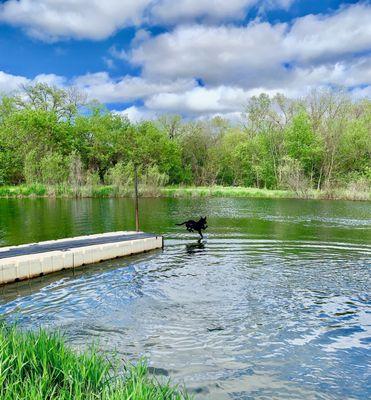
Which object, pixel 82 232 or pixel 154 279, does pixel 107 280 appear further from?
pixel 82 232

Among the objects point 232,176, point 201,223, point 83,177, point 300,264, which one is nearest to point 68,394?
point 300,264

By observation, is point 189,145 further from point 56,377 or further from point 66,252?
point 56,377

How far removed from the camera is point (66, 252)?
15.2m

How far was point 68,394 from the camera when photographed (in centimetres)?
498

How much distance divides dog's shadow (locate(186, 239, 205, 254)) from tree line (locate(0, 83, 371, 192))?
1595 inches

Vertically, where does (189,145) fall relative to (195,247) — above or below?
above

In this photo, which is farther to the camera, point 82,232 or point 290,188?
point 290,188

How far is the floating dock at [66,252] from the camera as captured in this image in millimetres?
13391

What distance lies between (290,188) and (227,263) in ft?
156

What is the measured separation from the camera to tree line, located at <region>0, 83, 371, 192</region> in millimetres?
65250

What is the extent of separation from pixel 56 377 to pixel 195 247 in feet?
49.6

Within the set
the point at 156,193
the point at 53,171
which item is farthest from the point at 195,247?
the point at 53,171

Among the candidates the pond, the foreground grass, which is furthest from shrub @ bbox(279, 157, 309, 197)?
the foreground grass

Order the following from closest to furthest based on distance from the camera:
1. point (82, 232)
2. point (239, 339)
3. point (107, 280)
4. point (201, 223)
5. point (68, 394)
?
point (68, 394) < point (239, 339) < point (107, 280) < point (201, 223) < point (82, 232)
